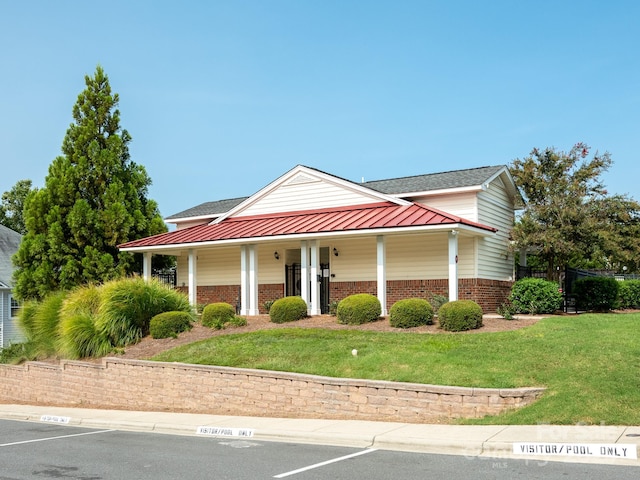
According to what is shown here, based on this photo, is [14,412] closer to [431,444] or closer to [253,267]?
[253,267]

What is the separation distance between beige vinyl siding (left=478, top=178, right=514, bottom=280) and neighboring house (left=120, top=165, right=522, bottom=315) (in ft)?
0.12

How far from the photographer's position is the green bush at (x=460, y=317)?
18.6 m

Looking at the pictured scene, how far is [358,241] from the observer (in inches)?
1011

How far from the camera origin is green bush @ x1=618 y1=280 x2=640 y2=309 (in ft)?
90.6

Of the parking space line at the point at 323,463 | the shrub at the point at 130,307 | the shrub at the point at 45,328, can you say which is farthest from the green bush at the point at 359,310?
the parking space line at the point at 323,463

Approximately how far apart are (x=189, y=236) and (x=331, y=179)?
5.96 m

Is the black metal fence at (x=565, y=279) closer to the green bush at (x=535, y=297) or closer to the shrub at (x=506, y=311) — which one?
the shrub at (x=506, y=311)

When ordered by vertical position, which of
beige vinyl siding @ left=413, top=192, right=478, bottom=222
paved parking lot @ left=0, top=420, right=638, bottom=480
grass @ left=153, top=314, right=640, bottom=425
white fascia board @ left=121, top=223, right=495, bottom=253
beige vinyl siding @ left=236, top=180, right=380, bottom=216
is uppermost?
beige vinyl siding @ left=236, top=180, right=380, bottom=216

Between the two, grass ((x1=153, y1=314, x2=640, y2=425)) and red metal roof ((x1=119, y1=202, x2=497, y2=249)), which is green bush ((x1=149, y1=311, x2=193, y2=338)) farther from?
red metal roof ((x1=119, y1=202, x2=497, y2=249))

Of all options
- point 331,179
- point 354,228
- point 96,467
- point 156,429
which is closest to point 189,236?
point 331,179

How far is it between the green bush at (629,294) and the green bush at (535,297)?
236 inches

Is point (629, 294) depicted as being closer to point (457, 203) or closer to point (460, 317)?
point (457, 203)

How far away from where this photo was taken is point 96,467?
9.73 m

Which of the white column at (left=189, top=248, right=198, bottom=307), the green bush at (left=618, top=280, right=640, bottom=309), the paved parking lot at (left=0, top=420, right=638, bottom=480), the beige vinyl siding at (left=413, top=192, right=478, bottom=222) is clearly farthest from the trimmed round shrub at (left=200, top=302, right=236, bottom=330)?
the green bush at (left=618, top=280, right=640, bottom=309)
